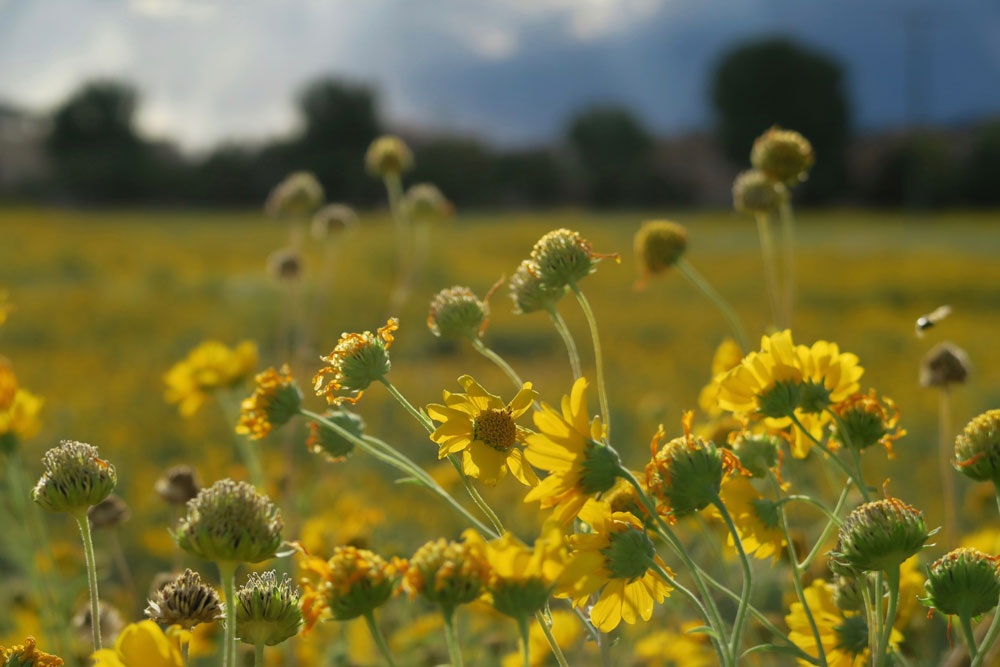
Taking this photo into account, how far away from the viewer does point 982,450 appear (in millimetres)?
644

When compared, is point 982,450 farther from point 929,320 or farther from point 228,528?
point 228,528

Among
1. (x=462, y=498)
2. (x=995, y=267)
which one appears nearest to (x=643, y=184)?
(x=995, y=267)

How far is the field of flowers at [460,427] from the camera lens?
2.17ft

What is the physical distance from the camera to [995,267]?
38.3ft

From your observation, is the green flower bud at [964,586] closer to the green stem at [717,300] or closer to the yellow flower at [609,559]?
the yellow flower at [609,559]

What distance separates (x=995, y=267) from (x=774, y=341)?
12670 millimetres

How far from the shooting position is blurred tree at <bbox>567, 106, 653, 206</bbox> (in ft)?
111

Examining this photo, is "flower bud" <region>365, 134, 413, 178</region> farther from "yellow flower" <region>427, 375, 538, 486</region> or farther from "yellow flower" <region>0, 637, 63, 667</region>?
"yellow flower" <region>0, 637, 63, 667</region>

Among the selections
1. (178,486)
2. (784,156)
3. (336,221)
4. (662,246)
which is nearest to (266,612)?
(178,486)

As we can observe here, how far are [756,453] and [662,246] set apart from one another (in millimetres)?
471

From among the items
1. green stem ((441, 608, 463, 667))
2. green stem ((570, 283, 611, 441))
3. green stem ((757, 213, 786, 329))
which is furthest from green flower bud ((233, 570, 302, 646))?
green stem ((757, 213, 786, 329))

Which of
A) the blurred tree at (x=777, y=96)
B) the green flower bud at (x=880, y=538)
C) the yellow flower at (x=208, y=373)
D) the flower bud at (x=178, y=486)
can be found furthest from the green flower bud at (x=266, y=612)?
the blurred tree at (x=777, y=96)

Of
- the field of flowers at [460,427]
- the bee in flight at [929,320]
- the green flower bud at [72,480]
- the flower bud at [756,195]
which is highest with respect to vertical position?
→ the flower bud at [756,195]

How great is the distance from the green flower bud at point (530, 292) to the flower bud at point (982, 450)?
13.3 inches
